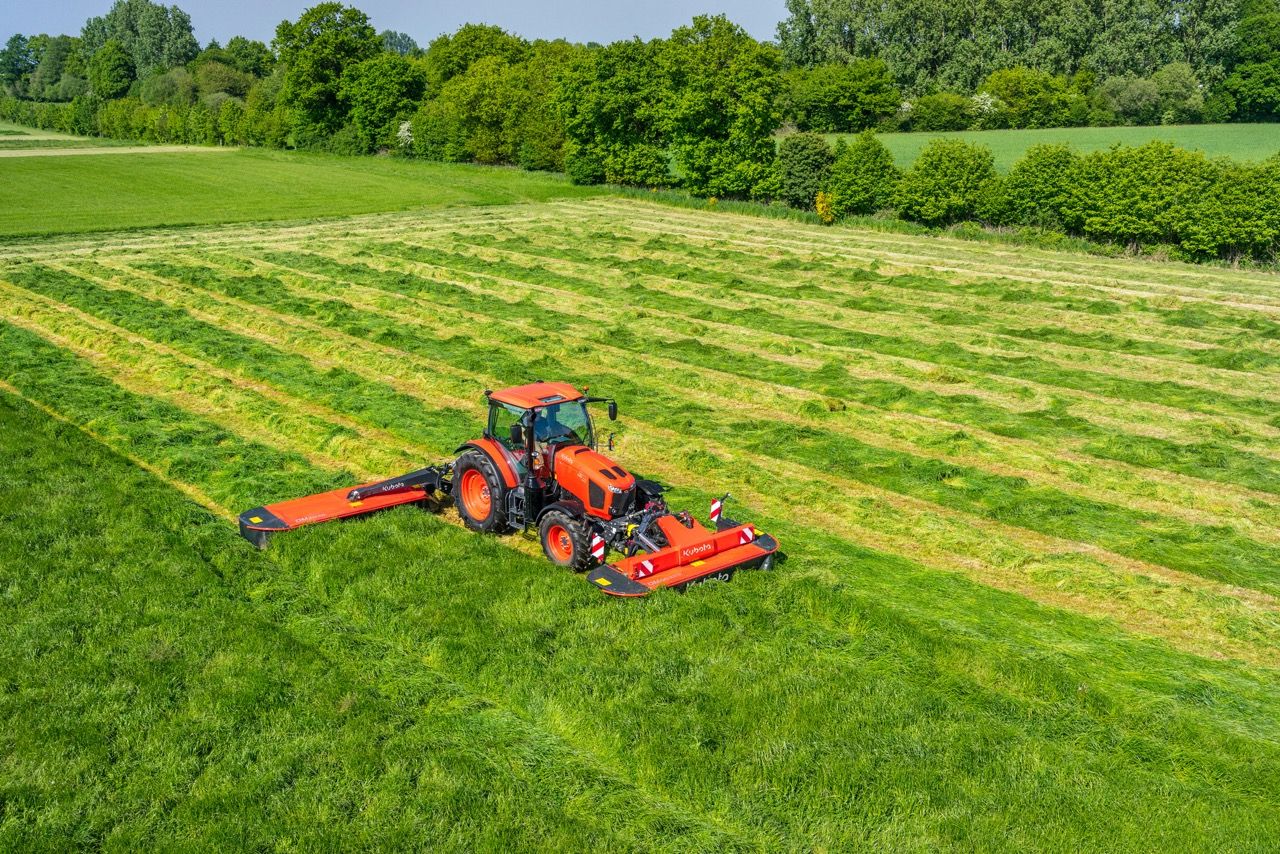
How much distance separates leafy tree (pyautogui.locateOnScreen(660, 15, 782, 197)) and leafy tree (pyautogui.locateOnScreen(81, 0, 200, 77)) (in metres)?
127

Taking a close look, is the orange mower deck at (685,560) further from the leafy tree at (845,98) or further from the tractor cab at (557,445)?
the leafy tree at (845,98)

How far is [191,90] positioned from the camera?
12325cm

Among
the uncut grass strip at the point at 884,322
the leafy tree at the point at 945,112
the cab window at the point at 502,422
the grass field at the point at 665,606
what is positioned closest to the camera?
the grass field at the point at 665,606

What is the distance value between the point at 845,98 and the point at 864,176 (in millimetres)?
37568

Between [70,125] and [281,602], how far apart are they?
13046cm

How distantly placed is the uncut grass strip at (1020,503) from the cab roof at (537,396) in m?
5.36

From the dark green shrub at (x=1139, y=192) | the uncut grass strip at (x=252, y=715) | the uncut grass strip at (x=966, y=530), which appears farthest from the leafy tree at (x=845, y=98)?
the uncut grass strip at (x=252, y=715)

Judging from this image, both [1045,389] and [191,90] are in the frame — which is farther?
[191,90]

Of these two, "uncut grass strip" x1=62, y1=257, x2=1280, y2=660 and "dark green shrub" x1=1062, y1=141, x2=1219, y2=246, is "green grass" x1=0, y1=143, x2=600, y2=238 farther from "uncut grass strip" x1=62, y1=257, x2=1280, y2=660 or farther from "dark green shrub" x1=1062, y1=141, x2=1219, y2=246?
"uncut grass strip" x1=62, y1=257, x2=1280, y2=660

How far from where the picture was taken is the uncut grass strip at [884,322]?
2370 cm

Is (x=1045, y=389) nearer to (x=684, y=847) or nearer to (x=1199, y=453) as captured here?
(x=1199, y=453)

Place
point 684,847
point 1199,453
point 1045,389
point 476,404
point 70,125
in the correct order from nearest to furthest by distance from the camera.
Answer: point 684,847 → point 1199,453 → point 476,404 → point 1045,389 → point 70,125

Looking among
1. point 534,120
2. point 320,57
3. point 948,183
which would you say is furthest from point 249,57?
point 948,183

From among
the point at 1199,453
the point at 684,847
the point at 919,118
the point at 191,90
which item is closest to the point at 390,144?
the point at 919,118
